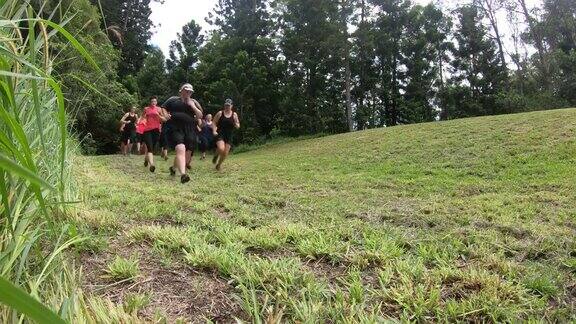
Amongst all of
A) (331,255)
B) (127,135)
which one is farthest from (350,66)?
(331,255)

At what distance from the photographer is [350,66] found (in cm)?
3381

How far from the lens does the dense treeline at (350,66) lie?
1152 inches

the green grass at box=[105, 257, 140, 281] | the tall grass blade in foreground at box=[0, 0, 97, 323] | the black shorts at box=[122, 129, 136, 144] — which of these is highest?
the black shorts at box=[122, 129, 136, 144]

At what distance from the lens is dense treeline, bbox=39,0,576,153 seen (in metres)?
29.2

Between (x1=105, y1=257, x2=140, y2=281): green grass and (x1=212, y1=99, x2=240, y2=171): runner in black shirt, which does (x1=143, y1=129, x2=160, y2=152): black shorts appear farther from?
(x1=105, y1=257, x2=140, y2=281): green grass

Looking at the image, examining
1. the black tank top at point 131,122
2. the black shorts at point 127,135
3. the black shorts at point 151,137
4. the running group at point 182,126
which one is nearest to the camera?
the running group at point 182,126

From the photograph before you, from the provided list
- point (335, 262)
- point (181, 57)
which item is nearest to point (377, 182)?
point (335, 262)

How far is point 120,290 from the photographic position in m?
2.15

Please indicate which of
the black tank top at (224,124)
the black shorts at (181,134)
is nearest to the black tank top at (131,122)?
the black tank top at (224,124)

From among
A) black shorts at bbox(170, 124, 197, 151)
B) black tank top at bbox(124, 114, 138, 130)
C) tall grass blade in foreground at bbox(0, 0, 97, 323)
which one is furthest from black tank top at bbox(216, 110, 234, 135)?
tall grass blade in foreground at bbox(0, 0, 97, 323)

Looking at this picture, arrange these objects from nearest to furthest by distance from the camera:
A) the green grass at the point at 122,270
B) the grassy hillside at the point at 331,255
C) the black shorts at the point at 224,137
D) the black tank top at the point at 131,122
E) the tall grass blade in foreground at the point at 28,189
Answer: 1. the tall grass blade in foreground at the point at 28,189
2. the grassy hillside at the point at 331,255
3. the green grass at the point at 122,270
4. the black shorts at the point at 224,137
5. the black tank top at the point at 131,122

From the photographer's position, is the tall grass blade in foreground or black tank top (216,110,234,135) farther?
black tank top (216,110,234,135)

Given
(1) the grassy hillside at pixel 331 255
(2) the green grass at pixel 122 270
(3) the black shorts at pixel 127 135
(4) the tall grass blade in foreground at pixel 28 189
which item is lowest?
(1) the grassy hillside at pixel 331 255

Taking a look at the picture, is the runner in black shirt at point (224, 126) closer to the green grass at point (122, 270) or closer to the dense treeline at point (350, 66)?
the green grass at point (122, 270)
